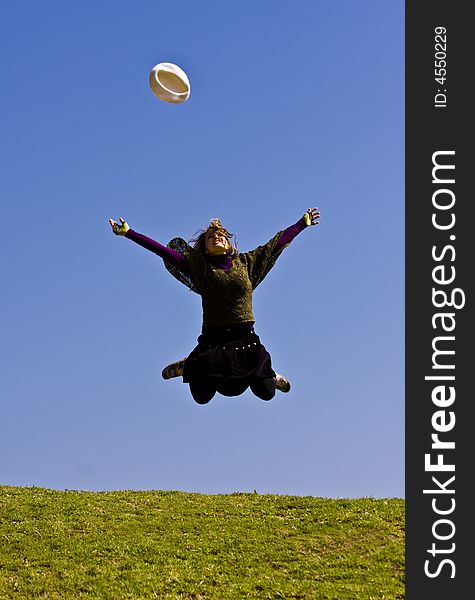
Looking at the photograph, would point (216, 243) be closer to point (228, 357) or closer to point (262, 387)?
point (228, 357)

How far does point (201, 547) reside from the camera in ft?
59.1

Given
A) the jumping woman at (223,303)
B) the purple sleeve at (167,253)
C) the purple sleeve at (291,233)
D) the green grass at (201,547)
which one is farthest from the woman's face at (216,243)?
the green grass at (201,547)

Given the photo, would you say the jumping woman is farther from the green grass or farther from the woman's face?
the green grass

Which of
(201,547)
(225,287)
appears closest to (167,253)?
(225,287)

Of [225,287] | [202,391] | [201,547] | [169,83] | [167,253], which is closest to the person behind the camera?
[169,83]

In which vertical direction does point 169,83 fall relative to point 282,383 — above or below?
above

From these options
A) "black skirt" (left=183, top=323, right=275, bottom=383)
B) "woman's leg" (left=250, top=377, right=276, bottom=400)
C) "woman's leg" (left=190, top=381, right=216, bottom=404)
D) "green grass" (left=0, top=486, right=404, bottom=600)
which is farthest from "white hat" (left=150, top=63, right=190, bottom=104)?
"green grass" (left=0, top=486, right=404, bottom=600)

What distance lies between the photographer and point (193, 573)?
16547mm

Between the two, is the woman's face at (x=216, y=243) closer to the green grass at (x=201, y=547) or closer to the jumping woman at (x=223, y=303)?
the jumping woman at (x=223, y=303)

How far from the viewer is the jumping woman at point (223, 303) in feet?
36.9

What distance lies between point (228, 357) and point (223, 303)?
77 centimetres

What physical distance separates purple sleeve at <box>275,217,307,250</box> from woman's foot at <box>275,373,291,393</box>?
1831mm

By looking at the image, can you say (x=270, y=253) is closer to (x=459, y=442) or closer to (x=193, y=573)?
(x=459, y=442)

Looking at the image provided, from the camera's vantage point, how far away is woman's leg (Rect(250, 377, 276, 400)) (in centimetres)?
1132
